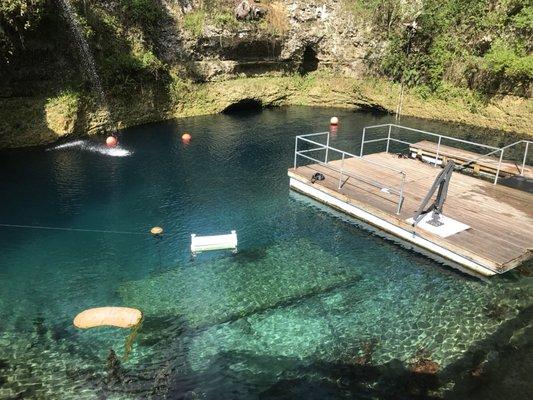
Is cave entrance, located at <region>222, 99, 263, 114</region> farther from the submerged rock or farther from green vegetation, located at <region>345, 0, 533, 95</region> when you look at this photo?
the submerged rock

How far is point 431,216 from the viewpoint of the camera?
17.5 m

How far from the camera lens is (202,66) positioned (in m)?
38.4

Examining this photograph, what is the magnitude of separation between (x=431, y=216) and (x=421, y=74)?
24233 millimetres

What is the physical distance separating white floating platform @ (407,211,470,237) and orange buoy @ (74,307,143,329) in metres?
10.8

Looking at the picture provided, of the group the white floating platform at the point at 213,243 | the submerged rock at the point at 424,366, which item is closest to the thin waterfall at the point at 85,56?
the white floating platform at the point at 213,243

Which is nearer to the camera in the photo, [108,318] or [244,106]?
[108,318]

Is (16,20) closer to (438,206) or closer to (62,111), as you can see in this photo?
(62,111)

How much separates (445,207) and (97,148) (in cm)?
2118

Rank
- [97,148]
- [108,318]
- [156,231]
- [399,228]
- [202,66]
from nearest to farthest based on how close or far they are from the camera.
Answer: [108,318]
[399,228]
[156,231]
[97,148]
[202,66]

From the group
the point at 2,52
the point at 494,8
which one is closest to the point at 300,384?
the point at 2,52

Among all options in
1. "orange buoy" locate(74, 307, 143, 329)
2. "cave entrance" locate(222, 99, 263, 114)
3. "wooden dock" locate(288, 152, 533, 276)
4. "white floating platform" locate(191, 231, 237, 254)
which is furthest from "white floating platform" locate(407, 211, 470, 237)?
"cave entrance" locate(222, 99, 263, 114)

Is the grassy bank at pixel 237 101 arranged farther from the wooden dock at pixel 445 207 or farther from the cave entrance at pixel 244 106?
the wooden dock at pixel 445 207

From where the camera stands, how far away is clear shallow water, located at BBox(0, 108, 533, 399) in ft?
36.1

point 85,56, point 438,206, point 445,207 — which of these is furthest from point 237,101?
point 438,206
